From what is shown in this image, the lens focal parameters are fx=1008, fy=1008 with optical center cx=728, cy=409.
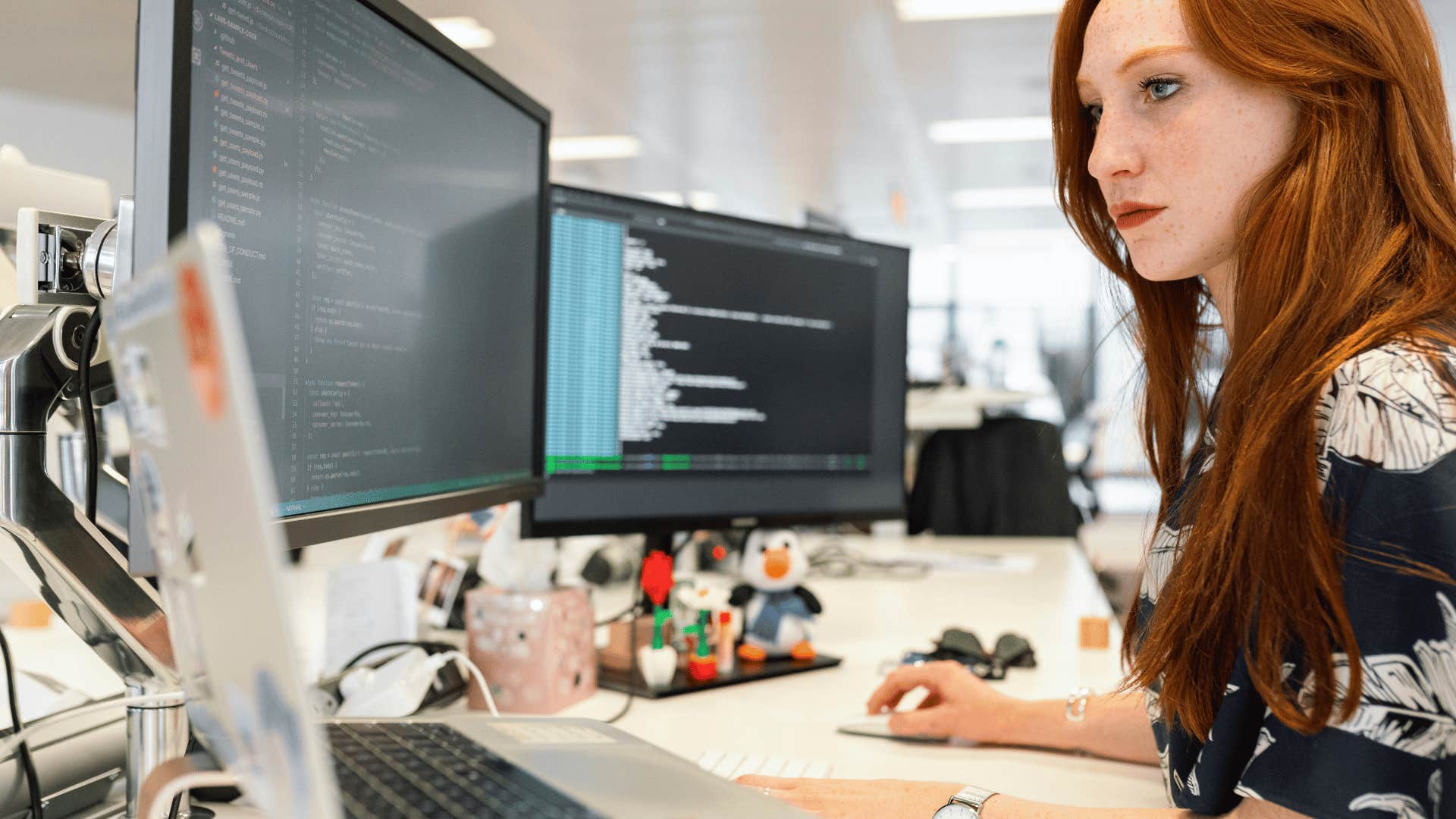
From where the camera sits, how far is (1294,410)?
56cm

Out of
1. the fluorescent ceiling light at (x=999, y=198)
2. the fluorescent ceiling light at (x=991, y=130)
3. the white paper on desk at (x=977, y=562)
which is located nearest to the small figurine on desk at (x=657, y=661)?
the white paper on desk at (x=977, y=562)

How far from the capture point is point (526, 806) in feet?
1.50

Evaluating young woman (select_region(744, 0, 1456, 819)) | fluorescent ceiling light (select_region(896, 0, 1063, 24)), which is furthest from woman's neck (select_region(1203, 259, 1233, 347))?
fluorescent ceiling light (select_region(896, 0, 1063, 24))

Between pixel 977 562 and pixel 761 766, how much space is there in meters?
1.37

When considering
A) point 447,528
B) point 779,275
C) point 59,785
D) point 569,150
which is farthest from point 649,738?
point 569,150

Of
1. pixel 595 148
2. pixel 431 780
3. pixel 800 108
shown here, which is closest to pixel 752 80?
pixel 800 108

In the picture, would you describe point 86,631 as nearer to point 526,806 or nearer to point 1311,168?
point 526,806

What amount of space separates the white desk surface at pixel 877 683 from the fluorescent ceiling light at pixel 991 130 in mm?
4866

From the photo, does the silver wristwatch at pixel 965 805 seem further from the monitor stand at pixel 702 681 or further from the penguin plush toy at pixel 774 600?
the penguin plush toy at pixel 774 600

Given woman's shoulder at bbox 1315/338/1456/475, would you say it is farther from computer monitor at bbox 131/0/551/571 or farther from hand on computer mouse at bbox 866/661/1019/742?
computer monitor at bbox 131/0/551/571

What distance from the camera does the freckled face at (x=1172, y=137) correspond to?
0.68 m

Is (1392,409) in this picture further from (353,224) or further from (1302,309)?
Result: (353,224)

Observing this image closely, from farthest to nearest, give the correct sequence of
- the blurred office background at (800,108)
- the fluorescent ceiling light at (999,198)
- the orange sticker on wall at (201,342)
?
the fluorescent ceiling light at (999,198)
the blurred office background at (800,108)
the orange sticker on wall at (201,342)

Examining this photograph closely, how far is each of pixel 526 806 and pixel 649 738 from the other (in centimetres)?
44
